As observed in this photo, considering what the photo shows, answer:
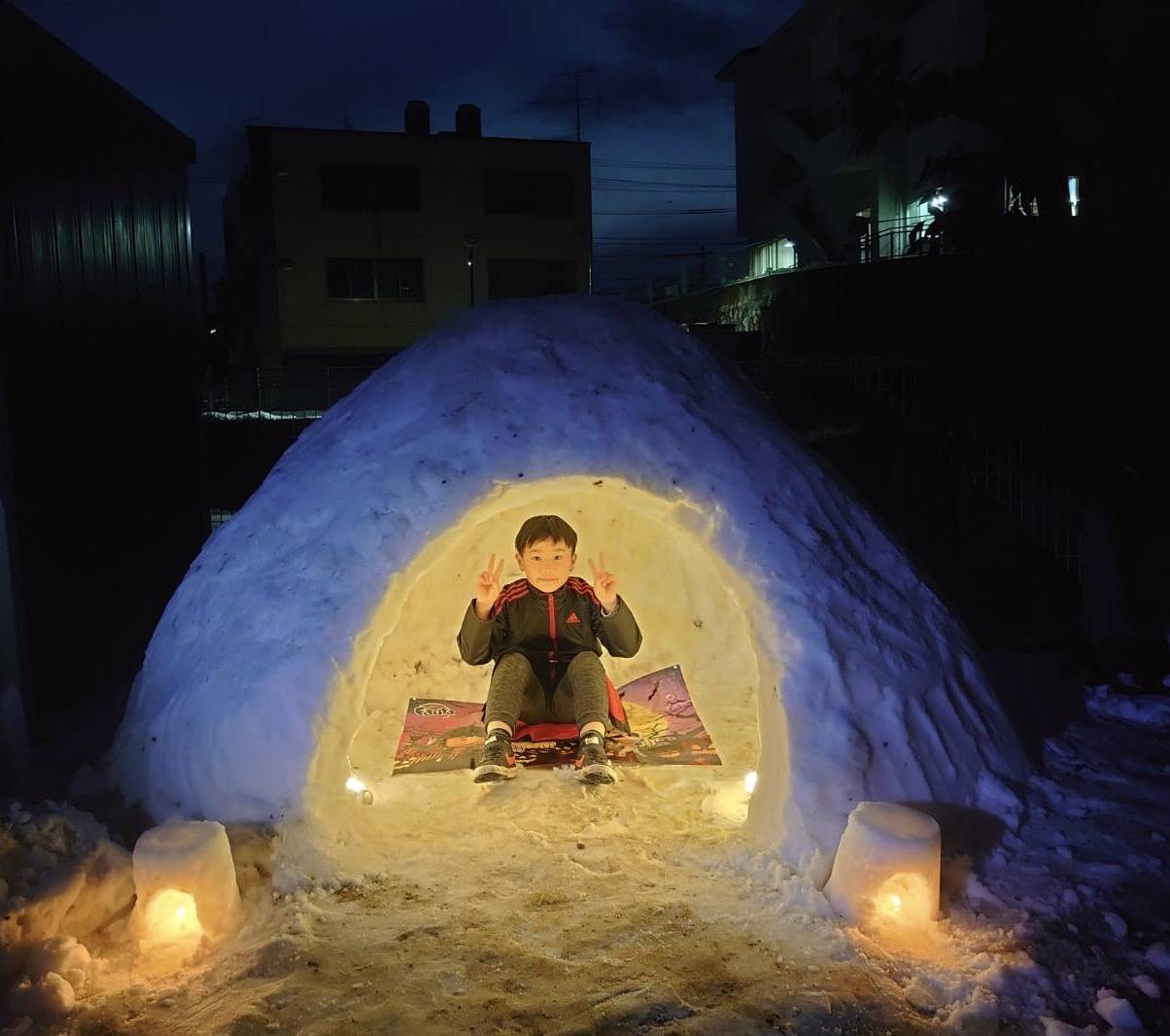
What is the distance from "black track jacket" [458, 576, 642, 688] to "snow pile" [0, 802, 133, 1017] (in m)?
2.29

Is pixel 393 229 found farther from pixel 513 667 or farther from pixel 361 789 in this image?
pixel 361 789

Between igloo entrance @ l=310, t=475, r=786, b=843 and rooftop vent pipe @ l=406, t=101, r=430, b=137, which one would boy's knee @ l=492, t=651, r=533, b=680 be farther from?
rooftop vent pipe @ l=406, t=101, r=430, b=137

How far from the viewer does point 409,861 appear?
11.7 feet

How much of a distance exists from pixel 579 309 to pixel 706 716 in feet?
8.31

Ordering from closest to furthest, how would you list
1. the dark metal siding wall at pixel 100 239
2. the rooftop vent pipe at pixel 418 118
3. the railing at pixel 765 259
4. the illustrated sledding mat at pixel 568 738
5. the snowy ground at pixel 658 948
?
the snowy ground at pixel 658 948, the illustrated sledding mat at pixel 568 738, the dark metal siding wall at pixel 100 239, the railing at pixel 765 259, the rooftop vent pipe at pixel 418 118

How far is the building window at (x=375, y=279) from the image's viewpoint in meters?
23.5

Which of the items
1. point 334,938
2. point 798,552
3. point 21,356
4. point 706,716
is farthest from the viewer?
point 706,716

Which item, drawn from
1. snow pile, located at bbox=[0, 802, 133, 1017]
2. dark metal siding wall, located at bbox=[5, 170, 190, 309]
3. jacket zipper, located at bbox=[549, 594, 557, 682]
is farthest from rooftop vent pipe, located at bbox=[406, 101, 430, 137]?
snow pile, located at bbox=[0, 802, 133, 1017]

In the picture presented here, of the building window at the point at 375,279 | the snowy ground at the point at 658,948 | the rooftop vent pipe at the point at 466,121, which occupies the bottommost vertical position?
the snowy ground at the point at 658,948

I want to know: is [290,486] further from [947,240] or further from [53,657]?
[947,240]

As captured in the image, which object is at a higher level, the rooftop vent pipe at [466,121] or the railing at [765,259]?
the rooftop vent pipe at [466,121]

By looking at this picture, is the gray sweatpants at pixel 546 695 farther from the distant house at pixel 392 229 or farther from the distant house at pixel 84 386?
the distant house at pixel 392 229

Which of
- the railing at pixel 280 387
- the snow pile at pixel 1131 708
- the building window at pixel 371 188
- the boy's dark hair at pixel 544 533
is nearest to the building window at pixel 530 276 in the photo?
the building window at pixel 371 188

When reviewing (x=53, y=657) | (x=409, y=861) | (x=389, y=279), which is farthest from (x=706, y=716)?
(x=389, y=279)
